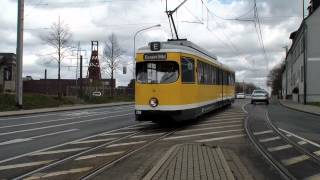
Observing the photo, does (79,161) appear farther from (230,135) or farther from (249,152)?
(230,135)

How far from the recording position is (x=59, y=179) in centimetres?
979

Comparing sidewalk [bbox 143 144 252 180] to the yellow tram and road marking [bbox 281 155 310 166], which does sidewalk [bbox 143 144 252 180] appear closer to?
road marking [bbox 281 155 310 166]

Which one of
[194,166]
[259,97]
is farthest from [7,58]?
[194,166]

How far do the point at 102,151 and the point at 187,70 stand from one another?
7.83 m

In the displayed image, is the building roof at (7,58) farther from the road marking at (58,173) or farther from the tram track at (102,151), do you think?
the road marking at (58,173)

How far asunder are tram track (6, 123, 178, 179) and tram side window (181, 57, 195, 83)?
2.01 meters

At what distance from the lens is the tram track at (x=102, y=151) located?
1050 cm

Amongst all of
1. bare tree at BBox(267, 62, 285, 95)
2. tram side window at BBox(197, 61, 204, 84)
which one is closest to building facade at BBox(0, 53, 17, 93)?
tram side window at BBox(197, 61, 204, 84)

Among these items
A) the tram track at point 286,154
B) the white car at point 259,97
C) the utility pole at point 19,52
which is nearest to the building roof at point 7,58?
the white car at point 259,97

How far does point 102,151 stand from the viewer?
45.7ft

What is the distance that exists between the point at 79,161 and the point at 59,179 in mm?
2336

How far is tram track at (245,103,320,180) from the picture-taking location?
11.0 m

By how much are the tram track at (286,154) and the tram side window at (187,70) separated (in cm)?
298

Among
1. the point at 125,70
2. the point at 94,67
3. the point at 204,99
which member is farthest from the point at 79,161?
the point at 94,67
